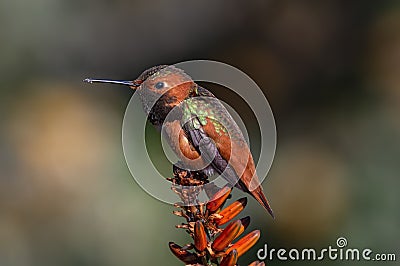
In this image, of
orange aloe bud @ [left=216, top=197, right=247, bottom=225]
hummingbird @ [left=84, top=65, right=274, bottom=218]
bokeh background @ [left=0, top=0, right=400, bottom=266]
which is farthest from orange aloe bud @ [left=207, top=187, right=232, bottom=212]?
bokeh background @ [left=0, top=0, right=400, bottom=266]

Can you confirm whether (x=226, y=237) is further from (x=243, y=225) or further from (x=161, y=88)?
(x=161, y=88)

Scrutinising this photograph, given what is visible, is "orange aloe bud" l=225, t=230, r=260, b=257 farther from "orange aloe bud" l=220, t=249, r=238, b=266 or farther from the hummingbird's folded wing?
the hummingbird's folded wing

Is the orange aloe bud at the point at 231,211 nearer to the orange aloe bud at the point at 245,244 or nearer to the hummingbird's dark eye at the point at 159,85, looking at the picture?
the orange aloe bud at the point at 245,244

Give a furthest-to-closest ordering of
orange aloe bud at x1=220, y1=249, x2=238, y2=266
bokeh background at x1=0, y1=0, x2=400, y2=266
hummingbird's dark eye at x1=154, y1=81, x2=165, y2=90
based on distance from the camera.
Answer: bokeh background at x1=0, y1=0, x2=400, y2=266 < hummingbird's dark eye at x1=154, y1=81, x2=165, y2=90 < orange aloe bud at x1=220, y1=249, x2=238, y2=266

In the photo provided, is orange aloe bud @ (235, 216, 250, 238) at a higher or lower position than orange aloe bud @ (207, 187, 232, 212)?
lower

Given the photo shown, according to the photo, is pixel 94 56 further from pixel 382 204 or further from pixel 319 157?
pixel 382 204
